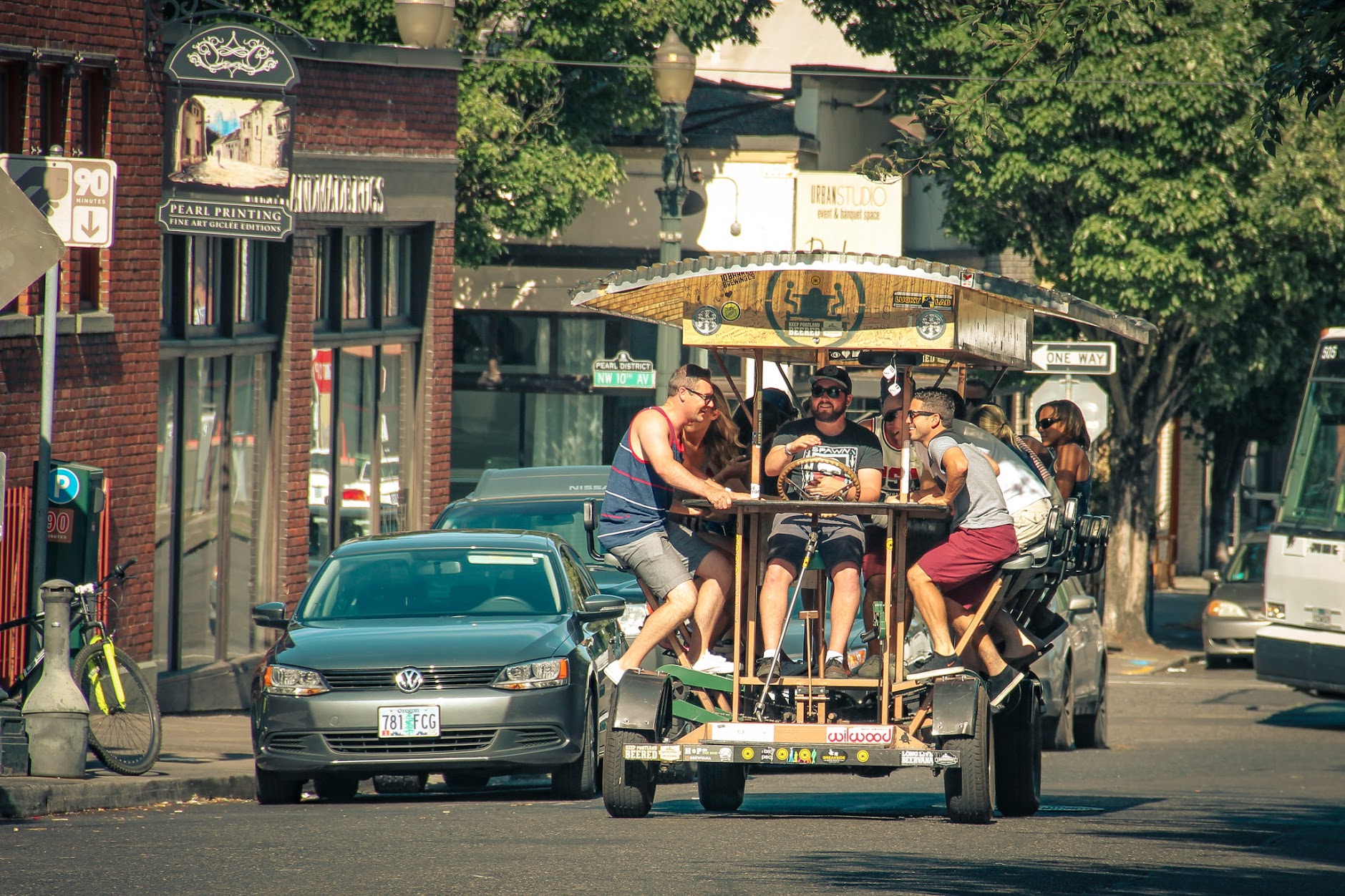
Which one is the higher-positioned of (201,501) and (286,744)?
(201,501)

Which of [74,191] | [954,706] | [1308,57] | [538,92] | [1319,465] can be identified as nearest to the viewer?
[1308,57]

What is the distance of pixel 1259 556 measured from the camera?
26438 mm

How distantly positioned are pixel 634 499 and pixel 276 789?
3.16 m

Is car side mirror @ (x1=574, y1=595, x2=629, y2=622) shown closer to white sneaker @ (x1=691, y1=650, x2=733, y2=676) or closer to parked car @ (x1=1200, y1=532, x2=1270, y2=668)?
white sneaker @ (x1=691, y1=650, x2=733, y2=676)

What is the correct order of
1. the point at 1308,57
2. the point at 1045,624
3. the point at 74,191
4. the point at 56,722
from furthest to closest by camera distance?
the point at 74,191 → the point at 1045,624 → the point at 56,722 → the point at 1308,57

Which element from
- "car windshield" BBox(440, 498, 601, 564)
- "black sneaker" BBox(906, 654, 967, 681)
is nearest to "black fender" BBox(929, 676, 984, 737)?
"black sneaker" BBox(906, 654, 967, 681)

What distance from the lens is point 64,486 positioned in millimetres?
14383

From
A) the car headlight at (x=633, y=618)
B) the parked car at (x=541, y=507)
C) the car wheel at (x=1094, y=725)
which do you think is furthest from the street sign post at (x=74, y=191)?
the car wheel at (x=1094, y=725)

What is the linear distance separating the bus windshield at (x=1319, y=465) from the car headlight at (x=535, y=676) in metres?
9.91

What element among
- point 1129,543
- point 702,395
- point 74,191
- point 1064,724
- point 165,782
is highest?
point 74,191

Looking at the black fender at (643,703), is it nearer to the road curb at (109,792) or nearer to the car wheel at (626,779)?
the car wheel at (626,779)

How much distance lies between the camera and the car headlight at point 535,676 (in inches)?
461

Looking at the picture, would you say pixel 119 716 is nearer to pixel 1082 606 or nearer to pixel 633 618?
pixel 633 618

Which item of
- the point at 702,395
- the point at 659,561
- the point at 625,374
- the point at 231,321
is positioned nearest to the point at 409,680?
the point at 659,561
